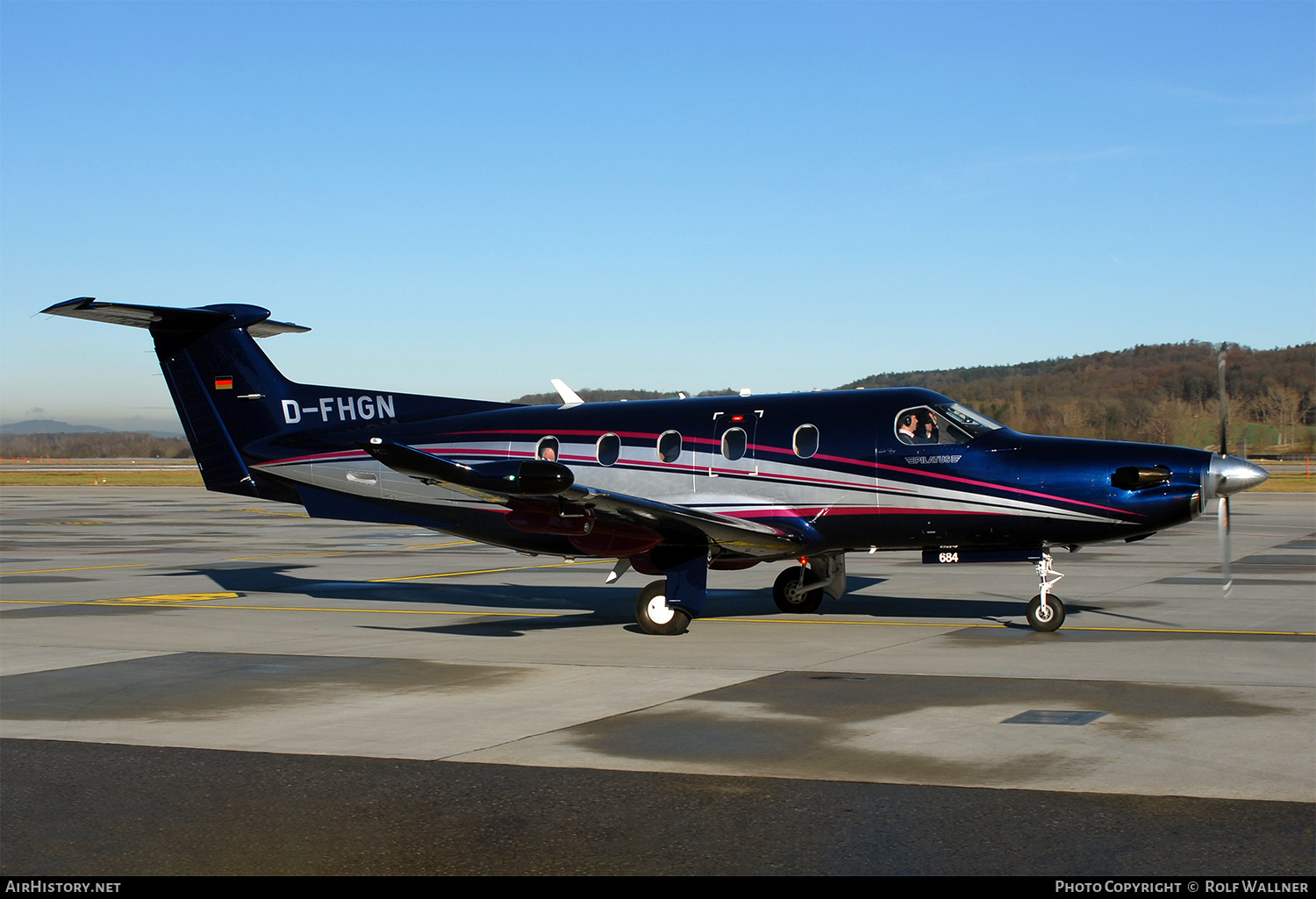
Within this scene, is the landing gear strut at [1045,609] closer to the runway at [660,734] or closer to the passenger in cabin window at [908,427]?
A: the runway at [660,734]

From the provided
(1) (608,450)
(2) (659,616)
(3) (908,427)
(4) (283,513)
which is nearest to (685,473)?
(1) (608,450)

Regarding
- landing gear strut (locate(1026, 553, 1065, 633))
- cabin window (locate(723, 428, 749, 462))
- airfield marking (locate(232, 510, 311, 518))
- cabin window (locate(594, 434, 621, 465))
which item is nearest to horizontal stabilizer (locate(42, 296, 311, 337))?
cabin window (locate(594, 434, 621, 465))

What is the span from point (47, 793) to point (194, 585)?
14163mm

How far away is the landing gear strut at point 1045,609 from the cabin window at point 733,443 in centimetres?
405

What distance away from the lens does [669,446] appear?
1566 centimetres

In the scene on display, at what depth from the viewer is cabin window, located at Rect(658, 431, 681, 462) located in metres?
15.6

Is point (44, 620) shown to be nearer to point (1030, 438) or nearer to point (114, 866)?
point (114, 866)

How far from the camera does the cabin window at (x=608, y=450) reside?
16.0 metres

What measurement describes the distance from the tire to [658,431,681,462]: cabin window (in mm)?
5008

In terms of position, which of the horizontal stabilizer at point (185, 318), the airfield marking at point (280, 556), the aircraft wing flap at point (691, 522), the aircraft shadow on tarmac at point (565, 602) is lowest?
the airfield marking at point (280, 556)

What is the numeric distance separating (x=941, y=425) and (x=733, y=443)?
2.74m

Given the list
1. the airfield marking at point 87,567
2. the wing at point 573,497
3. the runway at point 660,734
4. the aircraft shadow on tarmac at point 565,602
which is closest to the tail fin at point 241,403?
the runway at point 660,734

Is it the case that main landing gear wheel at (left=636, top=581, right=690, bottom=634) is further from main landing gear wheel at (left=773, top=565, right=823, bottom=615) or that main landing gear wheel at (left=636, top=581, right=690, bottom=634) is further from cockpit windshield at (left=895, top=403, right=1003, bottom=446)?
cockpit windshield at (left=895, top=403, right=1003, bottom=446)

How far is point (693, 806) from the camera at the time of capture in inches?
260
